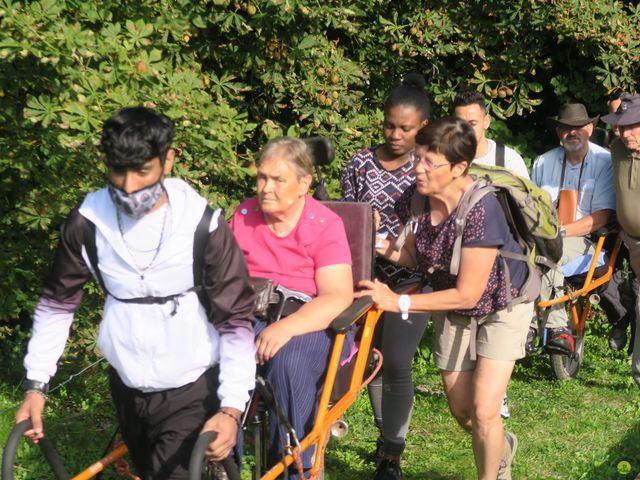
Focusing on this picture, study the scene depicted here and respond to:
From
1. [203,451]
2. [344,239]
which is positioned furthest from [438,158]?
[203,451]

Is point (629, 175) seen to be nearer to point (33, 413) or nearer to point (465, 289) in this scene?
point (465, 289)

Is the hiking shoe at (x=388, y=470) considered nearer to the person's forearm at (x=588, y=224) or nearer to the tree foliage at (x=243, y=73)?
the tree foliage at (x=243, y=73)

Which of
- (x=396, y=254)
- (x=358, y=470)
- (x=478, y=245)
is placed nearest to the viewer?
(x=478, y=245)

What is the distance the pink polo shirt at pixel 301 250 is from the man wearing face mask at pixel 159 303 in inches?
36.6

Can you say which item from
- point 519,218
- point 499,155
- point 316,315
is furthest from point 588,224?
point 316,315

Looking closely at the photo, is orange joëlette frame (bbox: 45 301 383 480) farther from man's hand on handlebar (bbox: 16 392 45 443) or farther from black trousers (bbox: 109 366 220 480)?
man's hand on handlebar (bbox: 16 392 45 443)

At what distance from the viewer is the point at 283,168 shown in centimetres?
417

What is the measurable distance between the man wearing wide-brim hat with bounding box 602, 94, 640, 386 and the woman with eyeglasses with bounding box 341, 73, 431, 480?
4.73 feet

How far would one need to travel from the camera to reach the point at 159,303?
320 centimetres

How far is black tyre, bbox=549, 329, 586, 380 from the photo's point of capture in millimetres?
7168

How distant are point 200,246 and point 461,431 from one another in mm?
3247

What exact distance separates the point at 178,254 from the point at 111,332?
33cm

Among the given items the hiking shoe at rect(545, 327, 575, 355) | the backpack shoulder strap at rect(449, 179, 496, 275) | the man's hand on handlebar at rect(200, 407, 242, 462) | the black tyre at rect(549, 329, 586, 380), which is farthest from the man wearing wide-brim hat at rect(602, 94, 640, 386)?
the man's hand on handlebar at rect(200, 407, 242, 462)

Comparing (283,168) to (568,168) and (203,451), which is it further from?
(568,168)
